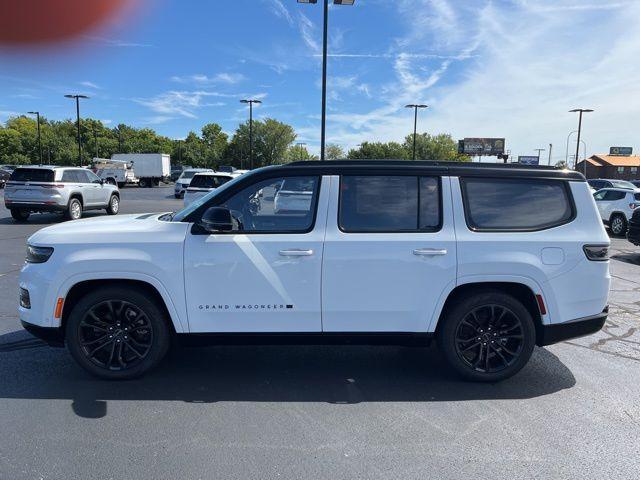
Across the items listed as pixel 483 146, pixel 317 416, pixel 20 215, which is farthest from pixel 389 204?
pixel 483 146

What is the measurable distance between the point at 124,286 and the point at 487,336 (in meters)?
3.06

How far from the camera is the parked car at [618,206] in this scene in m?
15.0

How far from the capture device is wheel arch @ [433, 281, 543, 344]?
3900mm

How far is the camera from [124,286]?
3.81m

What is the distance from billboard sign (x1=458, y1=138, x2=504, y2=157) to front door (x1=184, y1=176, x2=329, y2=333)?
8735 centimetres

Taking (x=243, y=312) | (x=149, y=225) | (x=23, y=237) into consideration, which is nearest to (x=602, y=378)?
(x=243, y=312)

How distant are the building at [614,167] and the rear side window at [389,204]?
96680mm

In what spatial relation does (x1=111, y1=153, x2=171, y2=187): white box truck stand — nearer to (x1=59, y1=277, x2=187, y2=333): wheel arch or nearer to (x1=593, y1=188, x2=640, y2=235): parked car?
(x1=593, y1=188, x2=640, y2=235): parked car

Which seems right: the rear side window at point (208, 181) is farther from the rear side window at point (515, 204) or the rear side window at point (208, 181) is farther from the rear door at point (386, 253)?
the rear side window at point (515, 204)

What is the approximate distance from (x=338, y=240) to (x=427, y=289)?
2.72 ft

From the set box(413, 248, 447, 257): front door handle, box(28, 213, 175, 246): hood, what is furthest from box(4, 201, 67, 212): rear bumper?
box(413, 248, 447, 257): front door handle

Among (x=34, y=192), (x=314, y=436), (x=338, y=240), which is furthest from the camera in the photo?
(x=34, y=192)

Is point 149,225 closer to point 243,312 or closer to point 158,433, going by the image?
point 243,312

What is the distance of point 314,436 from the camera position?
3146 millimetres
